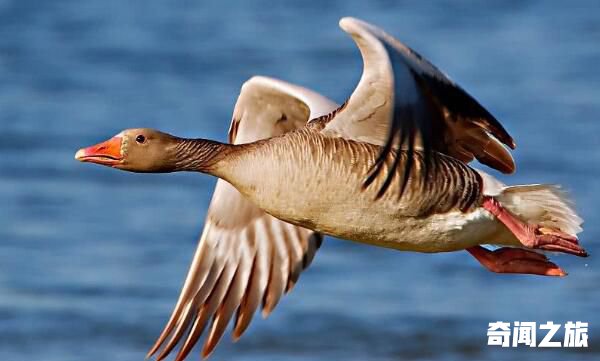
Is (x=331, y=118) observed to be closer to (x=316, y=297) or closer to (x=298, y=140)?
(x=298, y=140)

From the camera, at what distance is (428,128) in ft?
28.2

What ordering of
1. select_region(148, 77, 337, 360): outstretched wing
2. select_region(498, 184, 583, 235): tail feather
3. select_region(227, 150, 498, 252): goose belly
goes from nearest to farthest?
select_region(227, 150, 498, 252): goose belly → select_region(498, 184, 583, 235): tail feather → select_region(148, 77, 337, 360): outstretched wing

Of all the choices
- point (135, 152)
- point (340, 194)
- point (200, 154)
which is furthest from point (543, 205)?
point (135, 152)

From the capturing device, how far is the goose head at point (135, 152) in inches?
357

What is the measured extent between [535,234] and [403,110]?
1.43 m

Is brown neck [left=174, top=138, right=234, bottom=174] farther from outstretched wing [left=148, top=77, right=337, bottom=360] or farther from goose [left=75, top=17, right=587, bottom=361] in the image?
outstretched wing [left=148, top=77, right=337, bottom=360]

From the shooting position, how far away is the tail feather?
9258 millimetres

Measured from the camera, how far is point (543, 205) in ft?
30.6

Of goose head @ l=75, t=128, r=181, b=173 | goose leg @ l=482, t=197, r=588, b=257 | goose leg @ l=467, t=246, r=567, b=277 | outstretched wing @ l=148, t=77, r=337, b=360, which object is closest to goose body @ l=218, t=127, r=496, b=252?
goose leg @ l=482, t=197, r=588, b=257

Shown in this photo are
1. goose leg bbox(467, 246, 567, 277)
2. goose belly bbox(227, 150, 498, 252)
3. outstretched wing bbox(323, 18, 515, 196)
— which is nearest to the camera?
outstretched wing bbox(323, 18, 515, 196)

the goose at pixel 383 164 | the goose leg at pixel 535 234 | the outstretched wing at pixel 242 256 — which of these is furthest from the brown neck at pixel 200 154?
the goose leg at pixel 535 234

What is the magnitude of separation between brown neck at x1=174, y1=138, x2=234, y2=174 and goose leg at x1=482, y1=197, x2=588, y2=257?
147 cm

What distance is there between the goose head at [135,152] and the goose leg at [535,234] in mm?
1770

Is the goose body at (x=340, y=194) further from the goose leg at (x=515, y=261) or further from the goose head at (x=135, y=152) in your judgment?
the goose leg at (x=515, y=261)
